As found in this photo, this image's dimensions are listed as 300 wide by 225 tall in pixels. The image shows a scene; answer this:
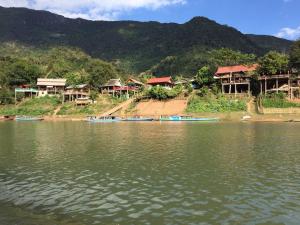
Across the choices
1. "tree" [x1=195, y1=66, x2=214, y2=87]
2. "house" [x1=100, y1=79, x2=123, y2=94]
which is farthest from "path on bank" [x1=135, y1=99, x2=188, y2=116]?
"house" [x1=100, y1=79, x2=123, y2=94]

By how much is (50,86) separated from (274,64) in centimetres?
6320

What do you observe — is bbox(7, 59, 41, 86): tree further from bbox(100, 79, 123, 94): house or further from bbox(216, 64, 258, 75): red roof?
bbox(216, 64, 258, 75): red roof

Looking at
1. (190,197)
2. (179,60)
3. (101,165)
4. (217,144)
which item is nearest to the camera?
(190,197)

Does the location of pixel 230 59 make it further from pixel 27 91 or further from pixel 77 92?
pixel 27 91

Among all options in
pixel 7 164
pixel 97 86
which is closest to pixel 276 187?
pixel 7 164

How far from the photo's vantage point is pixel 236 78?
8181 cm

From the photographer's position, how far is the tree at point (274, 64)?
243ft

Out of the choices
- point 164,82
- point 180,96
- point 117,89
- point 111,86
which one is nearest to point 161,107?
point 180,96

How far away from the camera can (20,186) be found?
18828mm

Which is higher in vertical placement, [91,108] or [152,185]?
[91,108]

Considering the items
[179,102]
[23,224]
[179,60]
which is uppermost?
[179,60]

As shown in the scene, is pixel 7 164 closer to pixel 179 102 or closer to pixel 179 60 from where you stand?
pixel 179 102

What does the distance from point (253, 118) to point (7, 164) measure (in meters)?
50.5

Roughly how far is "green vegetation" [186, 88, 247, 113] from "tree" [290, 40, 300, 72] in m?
12.5
